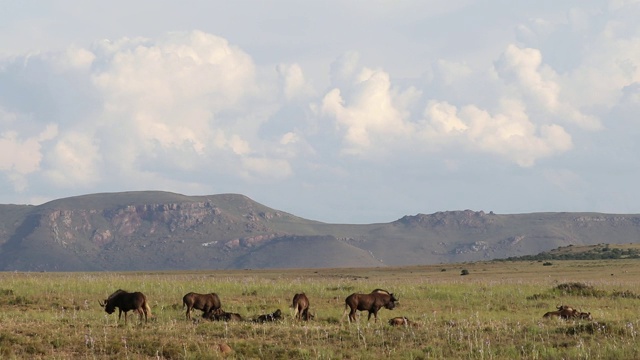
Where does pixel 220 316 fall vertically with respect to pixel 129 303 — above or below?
below

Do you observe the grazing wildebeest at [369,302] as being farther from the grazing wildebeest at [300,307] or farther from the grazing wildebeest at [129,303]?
the grazing wildebeest at [129,303]

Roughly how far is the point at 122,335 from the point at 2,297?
13081mm

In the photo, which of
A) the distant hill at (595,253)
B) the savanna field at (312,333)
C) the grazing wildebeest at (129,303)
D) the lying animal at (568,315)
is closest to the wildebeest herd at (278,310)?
the grazing wildebeest at (129,303)

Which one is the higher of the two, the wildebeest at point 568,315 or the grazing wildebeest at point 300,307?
the grazing wildebeest at point 300,307

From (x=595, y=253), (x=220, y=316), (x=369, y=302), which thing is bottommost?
(x=220, y=316)

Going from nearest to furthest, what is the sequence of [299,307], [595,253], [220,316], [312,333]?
[312,333] → [220,316] → [299,307] → [595,253]

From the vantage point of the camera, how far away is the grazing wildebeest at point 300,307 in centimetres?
2706

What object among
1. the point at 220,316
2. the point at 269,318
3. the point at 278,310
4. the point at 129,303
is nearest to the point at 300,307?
the point at 278,310

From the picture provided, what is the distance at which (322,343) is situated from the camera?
2153cm

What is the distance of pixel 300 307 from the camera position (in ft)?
89.5

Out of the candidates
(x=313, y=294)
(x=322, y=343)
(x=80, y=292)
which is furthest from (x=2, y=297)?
(x=322, y=343)

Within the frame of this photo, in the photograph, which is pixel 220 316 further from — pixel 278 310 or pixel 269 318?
pixel 278 310

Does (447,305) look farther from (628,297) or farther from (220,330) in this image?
(220,330)

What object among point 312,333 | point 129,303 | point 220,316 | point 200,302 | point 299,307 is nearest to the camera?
point 312,333
